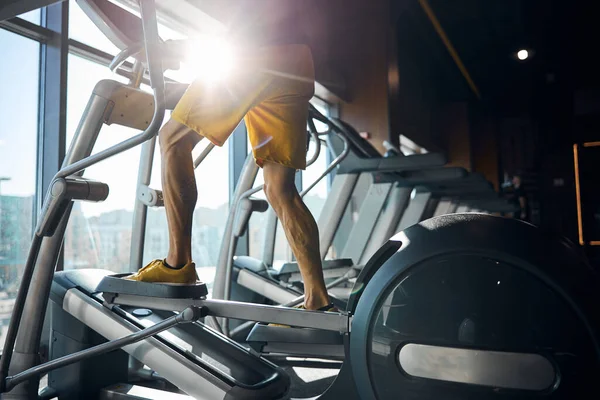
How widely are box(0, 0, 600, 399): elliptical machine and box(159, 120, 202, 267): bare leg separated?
0.14 m

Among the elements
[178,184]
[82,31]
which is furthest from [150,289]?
[82,31]

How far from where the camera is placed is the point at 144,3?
1.39 m

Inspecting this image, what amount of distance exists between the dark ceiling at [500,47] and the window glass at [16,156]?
12.0ft

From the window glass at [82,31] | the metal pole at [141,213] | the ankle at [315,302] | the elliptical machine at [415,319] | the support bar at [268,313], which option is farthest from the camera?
the window glass at [82,31]

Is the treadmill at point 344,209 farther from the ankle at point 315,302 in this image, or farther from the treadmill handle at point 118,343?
the treadmill handle at point 118,343

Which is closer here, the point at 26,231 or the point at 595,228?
Answer: the point at 26,231

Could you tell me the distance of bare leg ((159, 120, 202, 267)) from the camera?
1596 mm

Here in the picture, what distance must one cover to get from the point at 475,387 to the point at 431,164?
1.91m

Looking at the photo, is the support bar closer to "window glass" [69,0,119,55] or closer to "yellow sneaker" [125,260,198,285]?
"yellow sneaker" [125,260,198,285]

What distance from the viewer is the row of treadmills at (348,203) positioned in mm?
2951

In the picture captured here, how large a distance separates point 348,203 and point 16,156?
197cm

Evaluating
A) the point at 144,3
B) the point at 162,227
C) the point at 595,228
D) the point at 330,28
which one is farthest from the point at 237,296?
the point at 595,228

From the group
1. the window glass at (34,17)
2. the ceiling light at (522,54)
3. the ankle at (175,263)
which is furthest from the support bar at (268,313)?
the ceiling light at (522,54)

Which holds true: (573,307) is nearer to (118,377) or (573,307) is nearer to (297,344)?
(297,344)
